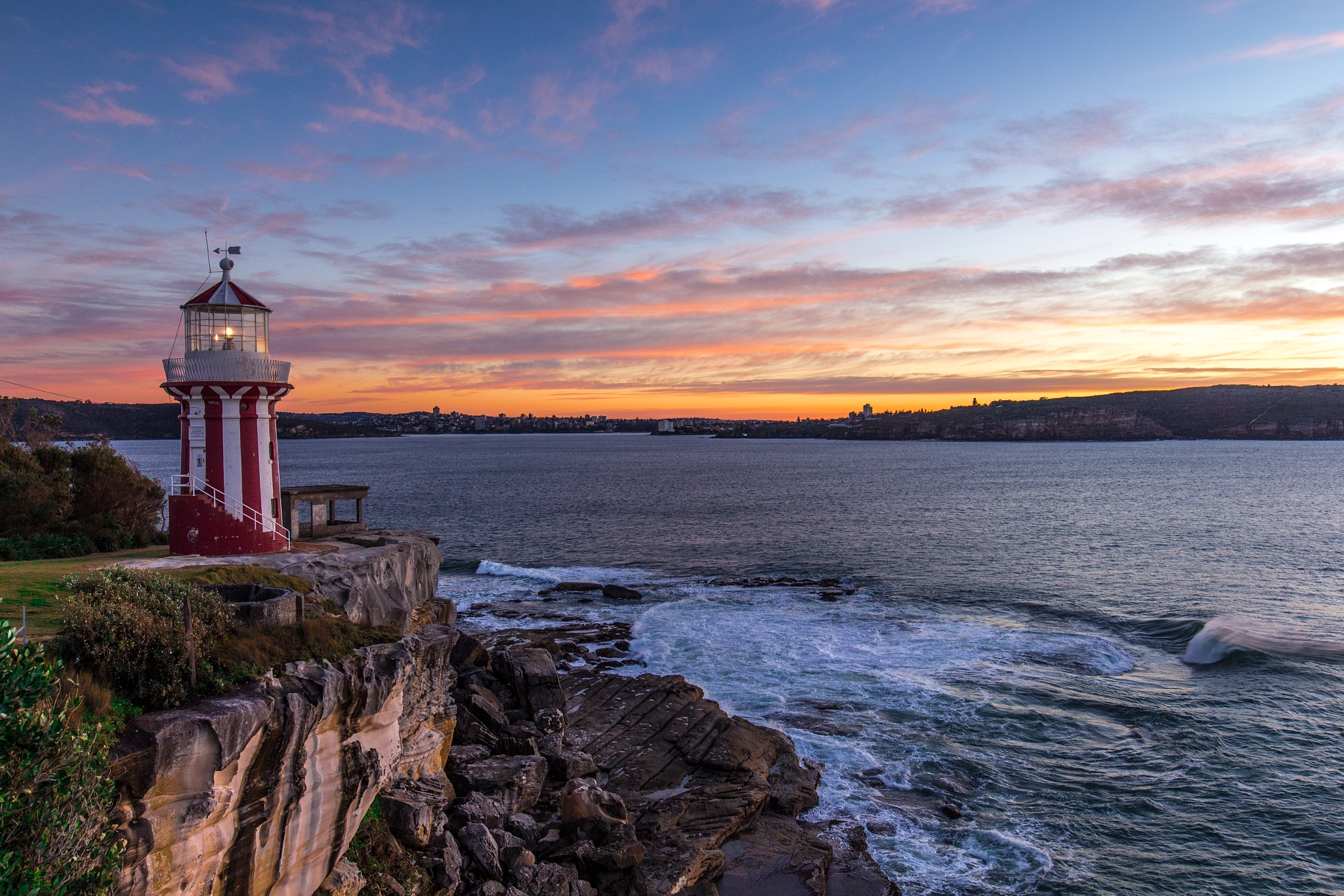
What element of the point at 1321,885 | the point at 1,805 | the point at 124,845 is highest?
the point at 1,805

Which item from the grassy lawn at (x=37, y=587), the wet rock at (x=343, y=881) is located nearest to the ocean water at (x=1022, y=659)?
the wet rock at (x=343, y=881)

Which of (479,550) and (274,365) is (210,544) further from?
(479,550)

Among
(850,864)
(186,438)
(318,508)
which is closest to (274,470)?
(186,438)

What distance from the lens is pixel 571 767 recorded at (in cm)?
1714

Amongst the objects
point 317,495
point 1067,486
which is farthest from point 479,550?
point 1067,486

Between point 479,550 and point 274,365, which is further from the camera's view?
point 479,550

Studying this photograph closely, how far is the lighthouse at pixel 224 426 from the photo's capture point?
19734 millimetres

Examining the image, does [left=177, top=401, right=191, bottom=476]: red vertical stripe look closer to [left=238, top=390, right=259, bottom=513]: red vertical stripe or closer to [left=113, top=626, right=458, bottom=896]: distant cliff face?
[left=238, top=390, right=259, bottom=513]: red vertical stripe

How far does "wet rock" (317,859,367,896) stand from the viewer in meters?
10.6

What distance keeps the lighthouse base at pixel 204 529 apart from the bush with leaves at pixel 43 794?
14004 mm

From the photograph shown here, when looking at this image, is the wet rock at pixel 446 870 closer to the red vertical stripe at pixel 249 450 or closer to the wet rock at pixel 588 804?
the wet rock at pixel 588 804

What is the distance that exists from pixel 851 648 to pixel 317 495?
2059 cm

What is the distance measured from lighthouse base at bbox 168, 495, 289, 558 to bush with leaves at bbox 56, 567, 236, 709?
33.2 ft

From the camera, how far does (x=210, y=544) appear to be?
19812 mm
